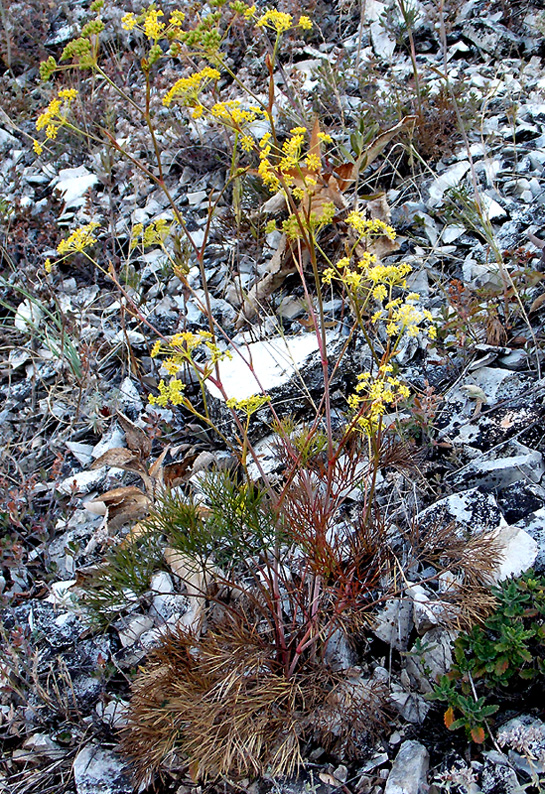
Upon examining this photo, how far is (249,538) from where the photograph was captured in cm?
249

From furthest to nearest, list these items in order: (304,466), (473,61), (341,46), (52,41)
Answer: (52,41) → (341,46) → (473,61) → (304,466)

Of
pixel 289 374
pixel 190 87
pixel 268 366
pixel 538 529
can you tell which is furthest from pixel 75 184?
pixel 538 529

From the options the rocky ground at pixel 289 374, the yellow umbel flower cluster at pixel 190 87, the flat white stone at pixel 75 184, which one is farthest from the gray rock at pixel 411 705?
the flat white stone at pixel 75 184

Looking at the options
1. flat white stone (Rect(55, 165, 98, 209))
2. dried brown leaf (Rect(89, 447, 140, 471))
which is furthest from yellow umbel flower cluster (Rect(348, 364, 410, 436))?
flat white stone (Rect(55, 165, 98, 209))

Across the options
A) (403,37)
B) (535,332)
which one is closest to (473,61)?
(403,37)

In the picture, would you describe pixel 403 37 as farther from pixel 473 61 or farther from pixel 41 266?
pixel 41 266

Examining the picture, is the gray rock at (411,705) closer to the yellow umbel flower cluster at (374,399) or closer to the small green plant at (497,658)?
the small green plant at (497,658)

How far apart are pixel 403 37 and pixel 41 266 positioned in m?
3.12

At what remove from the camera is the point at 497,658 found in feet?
6.22

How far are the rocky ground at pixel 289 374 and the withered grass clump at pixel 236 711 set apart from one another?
93mm

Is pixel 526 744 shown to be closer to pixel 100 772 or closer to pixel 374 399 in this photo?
pixel 374 399

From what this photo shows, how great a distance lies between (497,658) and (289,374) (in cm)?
161

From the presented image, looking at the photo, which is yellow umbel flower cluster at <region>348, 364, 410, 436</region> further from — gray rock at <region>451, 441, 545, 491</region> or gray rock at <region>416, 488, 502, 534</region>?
gray rock at <region>451, 441, 545, 491</region>

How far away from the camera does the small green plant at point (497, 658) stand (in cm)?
185
